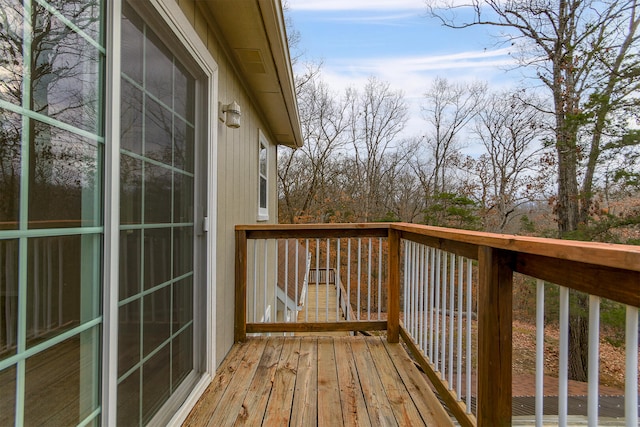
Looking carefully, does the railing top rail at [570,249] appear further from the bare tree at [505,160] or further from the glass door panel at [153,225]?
the bare tree at [505,160]

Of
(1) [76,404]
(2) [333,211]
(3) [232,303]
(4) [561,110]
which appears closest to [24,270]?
(1) [76,404]

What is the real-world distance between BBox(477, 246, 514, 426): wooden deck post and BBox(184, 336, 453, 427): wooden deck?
50 centimetres

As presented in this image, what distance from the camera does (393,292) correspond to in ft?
9.18

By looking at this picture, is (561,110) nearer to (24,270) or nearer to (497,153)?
(497,153)

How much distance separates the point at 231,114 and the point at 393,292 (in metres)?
1.99

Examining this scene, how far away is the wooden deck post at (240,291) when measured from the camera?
9.18 feet

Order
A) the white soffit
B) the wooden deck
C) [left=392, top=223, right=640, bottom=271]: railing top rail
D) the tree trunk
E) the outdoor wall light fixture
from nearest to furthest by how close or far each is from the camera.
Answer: [left=392, top=223, right=640, bottom=271]: railing top rail < the wooden deck < the white soffit < the outdoor wall light fixture < the tree trunk

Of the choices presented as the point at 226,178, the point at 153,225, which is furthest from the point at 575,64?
the point at 153,225

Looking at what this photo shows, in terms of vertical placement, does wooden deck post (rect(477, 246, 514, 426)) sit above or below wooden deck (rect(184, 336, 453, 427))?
above

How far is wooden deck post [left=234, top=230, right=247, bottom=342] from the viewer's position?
2797 millimetres

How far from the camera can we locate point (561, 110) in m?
8.77

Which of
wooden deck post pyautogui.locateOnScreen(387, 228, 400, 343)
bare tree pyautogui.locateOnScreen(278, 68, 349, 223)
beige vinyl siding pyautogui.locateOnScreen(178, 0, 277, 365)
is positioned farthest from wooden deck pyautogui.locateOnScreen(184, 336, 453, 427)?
bare tree pyautogui.locateOnScreen(278, 68, 349, 223)

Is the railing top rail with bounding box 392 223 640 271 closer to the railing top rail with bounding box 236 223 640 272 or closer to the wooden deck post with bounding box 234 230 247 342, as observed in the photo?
the railing top rail with bounding box 236 223 640 272

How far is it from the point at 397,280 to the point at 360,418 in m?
1.28
